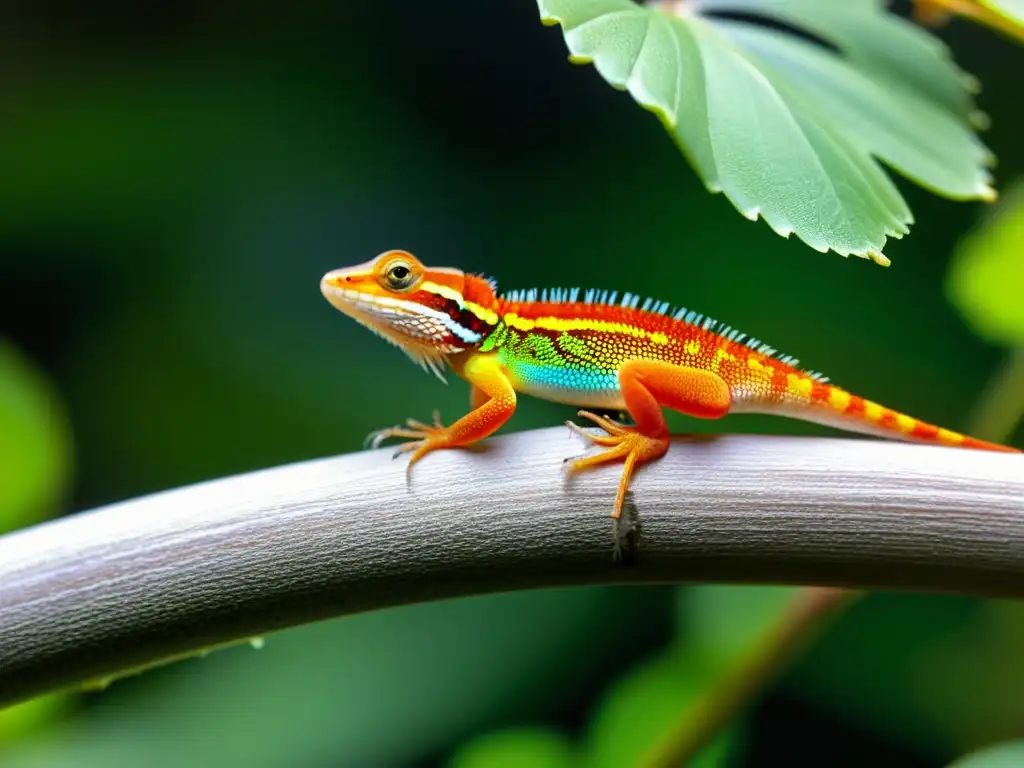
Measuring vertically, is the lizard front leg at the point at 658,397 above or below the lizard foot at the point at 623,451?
above

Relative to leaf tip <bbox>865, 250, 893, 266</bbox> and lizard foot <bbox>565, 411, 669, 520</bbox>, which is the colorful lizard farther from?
leaf tip <bbox>865, 250, 893, 266</bbox>

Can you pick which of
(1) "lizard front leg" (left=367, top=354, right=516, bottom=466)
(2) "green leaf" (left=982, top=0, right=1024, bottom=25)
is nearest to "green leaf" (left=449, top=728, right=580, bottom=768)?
(1) "lizard front leg" (left=367, top=354, right=516, bottom=466)

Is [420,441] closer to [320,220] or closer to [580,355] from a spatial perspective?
[580,355]

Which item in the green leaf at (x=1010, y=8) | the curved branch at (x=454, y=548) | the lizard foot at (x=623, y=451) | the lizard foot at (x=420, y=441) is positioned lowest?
the curved branch at (x=454, y=548)

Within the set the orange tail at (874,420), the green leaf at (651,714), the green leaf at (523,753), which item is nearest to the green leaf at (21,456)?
the green leaf at (523,753)

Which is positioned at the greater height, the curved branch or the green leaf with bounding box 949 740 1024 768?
the curved branch

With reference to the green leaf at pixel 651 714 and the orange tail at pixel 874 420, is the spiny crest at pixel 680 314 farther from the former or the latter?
the green leaf at pixel 651 714
